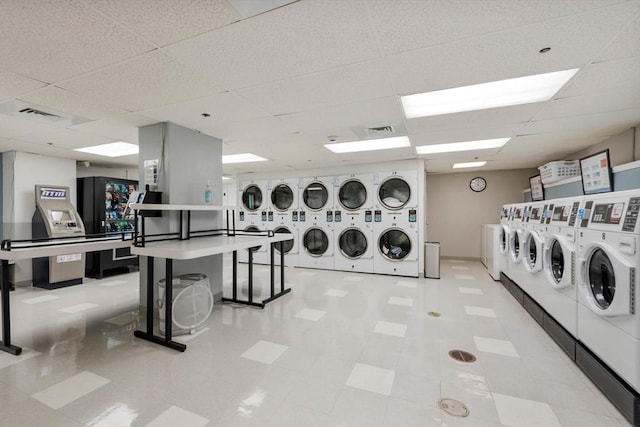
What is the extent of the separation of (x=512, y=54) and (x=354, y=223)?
4.15 m

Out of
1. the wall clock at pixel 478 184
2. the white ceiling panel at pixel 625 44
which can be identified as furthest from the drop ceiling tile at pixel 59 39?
the wall clock at pixel 478 184

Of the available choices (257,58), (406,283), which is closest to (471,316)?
(406,283)

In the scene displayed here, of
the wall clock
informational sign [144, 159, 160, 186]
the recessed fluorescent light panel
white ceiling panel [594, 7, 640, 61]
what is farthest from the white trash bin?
the wall clock

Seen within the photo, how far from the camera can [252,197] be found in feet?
22.4

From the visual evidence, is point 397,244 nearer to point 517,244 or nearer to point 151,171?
point 517,244

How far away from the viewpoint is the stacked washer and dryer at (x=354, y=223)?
557cm

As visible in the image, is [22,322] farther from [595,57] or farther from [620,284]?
[595,57]

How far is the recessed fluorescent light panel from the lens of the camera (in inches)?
165

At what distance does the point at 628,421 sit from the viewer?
1.63 m

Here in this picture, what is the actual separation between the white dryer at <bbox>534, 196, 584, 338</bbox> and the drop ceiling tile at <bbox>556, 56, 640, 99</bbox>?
88cm

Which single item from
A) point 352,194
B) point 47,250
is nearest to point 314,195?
point 352,194

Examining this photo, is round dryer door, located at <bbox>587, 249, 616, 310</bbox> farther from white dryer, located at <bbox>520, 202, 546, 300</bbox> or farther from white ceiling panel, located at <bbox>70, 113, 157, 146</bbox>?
white ceiling panel, located at <bbox>70, 113, 157, 146</bbox>

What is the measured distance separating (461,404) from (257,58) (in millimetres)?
2593

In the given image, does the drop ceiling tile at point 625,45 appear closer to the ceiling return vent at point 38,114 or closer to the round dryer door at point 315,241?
the ceiling return vent at point 38,114
